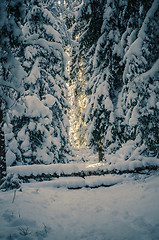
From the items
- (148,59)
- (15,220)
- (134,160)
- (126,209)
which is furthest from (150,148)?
(15,220)

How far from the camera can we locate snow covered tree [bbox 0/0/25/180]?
12.3ft

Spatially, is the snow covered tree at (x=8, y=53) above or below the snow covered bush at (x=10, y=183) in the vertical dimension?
above

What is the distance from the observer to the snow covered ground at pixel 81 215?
2547 millimetres

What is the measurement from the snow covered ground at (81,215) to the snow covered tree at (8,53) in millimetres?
1530

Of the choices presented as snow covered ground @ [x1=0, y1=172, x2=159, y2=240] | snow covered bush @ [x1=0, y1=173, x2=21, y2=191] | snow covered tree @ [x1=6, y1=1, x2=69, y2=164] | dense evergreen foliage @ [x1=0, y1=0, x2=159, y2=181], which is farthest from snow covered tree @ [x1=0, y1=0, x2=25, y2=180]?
snow covered tree @ [x1=6, y1=1, x2=69, y2=164]

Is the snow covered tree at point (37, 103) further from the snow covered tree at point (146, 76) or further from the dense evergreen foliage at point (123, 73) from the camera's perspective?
the snow covered tree at point (146, 76)

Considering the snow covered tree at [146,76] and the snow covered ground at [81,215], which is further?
the snow covered tree at [146,76]

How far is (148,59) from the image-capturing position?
5.27 meters

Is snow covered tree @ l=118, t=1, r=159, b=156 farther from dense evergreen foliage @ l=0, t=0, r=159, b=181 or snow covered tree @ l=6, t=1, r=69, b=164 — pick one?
snow covered tree @ l=6, t=1, r=69, b=164

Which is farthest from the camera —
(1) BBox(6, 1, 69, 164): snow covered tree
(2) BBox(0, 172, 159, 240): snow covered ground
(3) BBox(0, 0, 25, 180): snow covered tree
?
(1) BBox(6, 1, 69, 164): snow covered tree

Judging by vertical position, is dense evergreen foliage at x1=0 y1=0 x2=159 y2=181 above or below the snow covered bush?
above

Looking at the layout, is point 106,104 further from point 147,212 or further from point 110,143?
point 147,212

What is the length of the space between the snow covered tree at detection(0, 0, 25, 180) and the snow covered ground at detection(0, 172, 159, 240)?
1.53 meters

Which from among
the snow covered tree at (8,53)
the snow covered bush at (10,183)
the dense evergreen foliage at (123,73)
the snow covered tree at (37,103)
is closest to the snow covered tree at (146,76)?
the dense evergreen foliage at (123,73)
